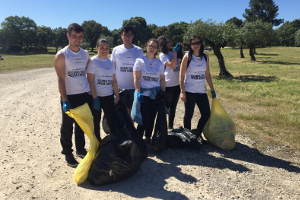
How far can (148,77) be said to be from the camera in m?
3.73

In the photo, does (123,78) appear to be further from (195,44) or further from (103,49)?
(195,44)

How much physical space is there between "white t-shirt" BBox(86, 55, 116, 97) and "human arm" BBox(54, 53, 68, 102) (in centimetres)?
→ 51

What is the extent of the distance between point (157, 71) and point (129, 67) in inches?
22.9

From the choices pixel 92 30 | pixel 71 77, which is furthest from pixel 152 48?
pixel 92 30

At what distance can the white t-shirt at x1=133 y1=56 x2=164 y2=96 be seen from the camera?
369 centimetres

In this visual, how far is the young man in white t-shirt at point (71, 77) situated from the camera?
9.86ft

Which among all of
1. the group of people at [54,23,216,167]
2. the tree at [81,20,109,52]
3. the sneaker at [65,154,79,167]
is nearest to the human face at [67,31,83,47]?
the group of people at [54,23,216,167]

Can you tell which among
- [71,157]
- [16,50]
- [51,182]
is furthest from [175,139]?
[16,50]

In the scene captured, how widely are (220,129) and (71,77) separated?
8.91 feet

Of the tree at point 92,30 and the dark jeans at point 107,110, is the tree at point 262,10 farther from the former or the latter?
the dark jeans at point 107,110

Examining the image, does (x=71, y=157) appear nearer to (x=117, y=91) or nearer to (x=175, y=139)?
(x=117, y=91)

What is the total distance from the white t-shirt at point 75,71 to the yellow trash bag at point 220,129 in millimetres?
2316

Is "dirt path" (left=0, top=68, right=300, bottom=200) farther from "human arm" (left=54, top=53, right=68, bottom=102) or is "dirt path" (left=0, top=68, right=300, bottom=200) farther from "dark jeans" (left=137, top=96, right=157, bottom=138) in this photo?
"human arm" (left=54, top=53, right=68, bottom=102)

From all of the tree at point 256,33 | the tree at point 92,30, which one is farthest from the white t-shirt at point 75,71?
the tree at point 92,30
